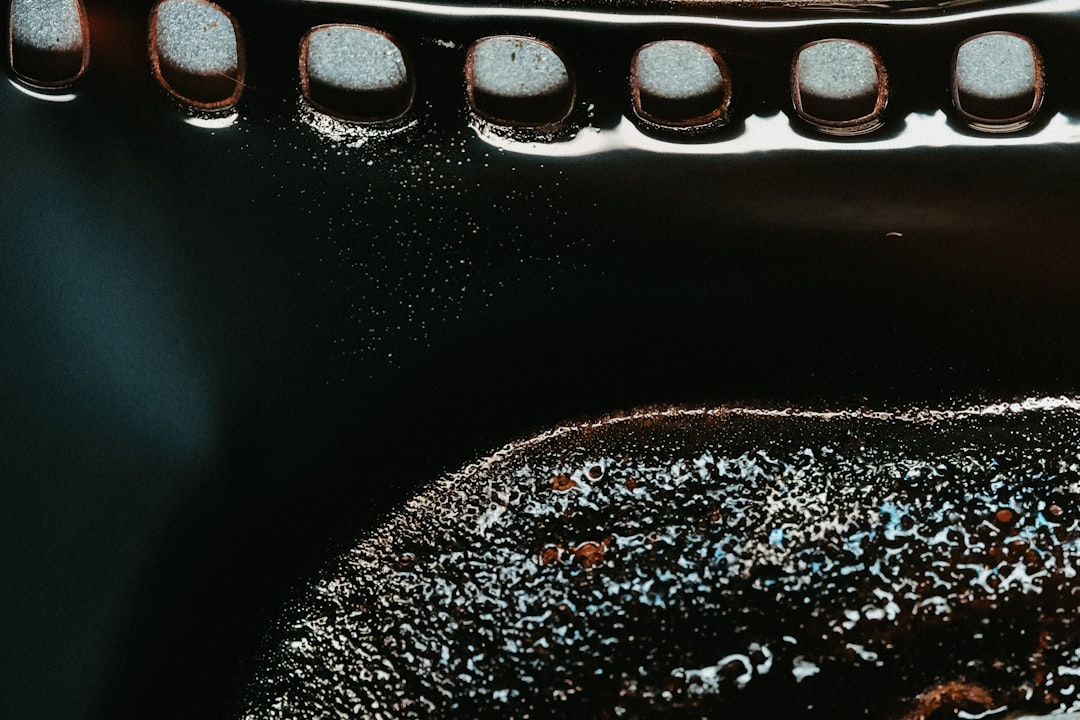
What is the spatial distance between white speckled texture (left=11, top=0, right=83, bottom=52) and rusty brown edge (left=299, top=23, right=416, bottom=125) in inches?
5.0

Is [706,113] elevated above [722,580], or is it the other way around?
[706,113]

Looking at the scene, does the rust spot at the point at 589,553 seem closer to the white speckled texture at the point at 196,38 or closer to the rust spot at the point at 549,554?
the rust spot at the point at 549,554

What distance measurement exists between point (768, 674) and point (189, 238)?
45 cm

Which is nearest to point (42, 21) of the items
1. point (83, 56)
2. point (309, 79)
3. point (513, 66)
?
point (83, 56)

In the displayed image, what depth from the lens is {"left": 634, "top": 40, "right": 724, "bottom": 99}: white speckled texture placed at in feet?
1.87

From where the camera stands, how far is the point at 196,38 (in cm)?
56

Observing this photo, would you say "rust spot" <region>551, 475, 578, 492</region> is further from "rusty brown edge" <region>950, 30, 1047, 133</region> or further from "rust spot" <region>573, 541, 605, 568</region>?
"rusty brown edge" <region>950, 30, 1047, 133</region>

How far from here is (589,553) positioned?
61 cm

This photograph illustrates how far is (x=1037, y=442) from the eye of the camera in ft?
2.00

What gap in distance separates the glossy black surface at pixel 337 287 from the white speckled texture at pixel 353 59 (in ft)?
0.04

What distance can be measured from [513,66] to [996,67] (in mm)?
290

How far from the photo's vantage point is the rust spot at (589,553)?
0.61 m

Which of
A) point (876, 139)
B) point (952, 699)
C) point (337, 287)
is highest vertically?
point (876, 139)

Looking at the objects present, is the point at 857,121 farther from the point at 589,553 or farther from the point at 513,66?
the point at 589,553
